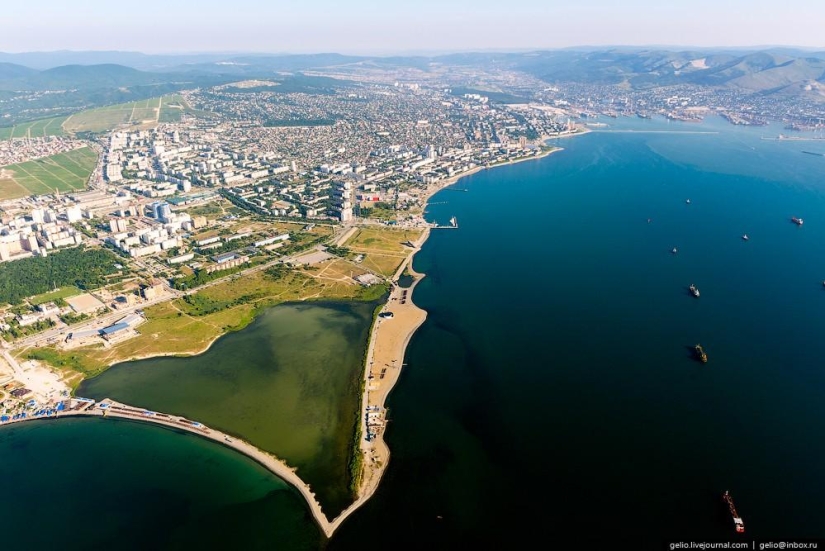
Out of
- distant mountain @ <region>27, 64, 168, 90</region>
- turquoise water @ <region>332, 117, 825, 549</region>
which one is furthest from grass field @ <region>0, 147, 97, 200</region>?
distant mountain @ <region>27, 64, 168, 90</region>

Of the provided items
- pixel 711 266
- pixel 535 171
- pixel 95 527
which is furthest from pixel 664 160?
pixel 95 527

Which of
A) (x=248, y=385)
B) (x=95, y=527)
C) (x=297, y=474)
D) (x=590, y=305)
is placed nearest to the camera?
(x=95, y=527)

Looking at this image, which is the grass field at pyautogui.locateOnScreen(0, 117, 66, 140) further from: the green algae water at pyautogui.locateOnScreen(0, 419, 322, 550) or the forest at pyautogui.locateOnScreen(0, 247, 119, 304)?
the green algae water at pyautogui.locateOnScreen(0, 419, 322, 550)

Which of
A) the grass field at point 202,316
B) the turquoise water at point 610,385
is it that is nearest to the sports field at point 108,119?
the grass field at point 202,316

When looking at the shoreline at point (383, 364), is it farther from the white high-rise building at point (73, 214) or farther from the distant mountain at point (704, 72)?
the distant mountain at point (704, 72)

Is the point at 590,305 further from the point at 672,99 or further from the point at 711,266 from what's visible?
the point at 672,99

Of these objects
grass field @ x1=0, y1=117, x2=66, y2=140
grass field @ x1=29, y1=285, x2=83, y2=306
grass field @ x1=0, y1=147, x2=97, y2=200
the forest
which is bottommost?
grass field @ x1=29, y1=285, x2=83, y2=306
